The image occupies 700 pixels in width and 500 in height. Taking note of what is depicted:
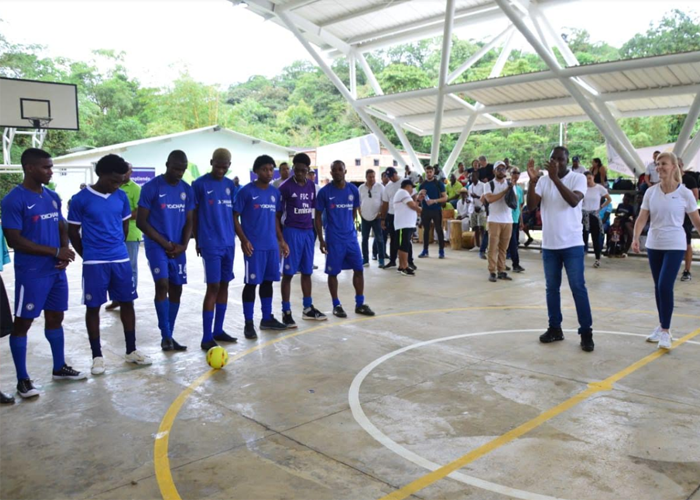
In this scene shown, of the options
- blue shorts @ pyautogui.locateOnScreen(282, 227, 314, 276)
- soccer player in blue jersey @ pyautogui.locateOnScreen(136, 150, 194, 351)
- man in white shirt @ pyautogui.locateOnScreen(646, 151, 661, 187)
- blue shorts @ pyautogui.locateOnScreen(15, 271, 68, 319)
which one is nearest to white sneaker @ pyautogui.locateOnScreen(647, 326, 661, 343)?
blue shorts @ pyautogui.locateOnScreen(282, 227, 314, 276)

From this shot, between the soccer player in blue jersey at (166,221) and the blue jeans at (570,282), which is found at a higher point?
the soccer player in blue jersey at (166,221)

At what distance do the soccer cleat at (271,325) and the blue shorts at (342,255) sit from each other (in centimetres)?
94

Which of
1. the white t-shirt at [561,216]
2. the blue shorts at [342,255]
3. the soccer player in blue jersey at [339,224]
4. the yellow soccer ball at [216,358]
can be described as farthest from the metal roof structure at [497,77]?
the yellow soccer ball at [216,358]

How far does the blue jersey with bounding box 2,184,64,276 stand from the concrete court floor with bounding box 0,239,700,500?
3.41 ft

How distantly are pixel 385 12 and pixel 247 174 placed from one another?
41.0 ft

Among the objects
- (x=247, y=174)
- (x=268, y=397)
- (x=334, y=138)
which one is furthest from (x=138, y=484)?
(x=334, y=138)

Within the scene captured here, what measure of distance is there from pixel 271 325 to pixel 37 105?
13.8 meters

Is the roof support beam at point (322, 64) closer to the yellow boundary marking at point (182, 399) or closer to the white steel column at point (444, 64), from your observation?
the white steel column at point (444, 64)

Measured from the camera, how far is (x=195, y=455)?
362 centimetres

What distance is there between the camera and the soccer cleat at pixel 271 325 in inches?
272

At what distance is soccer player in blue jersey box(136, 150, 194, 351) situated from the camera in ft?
18.6

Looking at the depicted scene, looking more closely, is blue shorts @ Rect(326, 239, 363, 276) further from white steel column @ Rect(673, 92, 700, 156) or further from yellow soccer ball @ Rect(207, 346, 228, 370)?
white steel column @ Rect(673, 92, 700, 156)

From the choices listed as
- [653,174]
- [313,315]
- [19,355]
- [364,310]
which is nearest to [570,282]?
[364,310]

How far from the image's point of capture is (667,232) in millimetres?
5836
